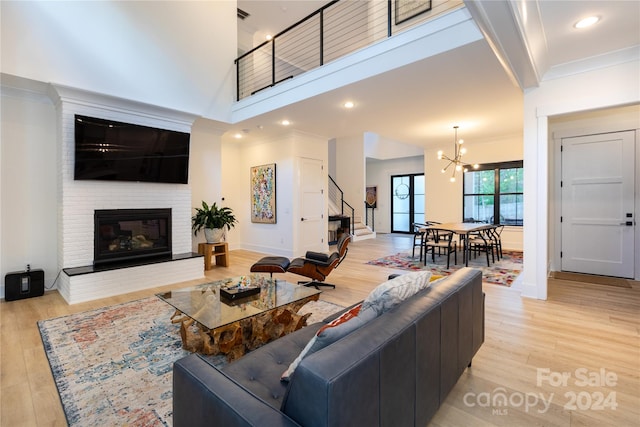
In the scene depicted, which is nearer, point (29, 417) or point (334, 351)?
point (334, 351)

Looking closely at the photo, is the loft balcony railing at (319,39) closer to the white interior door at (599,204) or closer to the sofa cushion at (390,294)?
the white interior door at (599,204)

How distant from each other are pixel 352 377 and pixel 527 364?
7.05 feet

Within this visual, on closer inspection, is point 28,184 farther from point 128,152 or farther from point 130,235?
point 130,235

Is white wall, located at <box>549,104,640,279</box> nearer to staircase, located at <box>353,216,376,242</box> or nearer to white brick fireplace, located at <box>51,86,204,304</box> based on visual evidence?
staircase, located at <box>353,216,376,242</box>

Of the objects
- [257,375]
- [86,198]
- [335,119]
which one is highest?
[335,119]

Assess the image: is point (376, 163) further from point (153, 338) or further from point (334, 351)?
point (334, 351)

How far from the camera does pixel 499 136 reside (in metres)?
7.57

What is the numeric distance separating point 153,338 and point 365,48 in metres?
4.06

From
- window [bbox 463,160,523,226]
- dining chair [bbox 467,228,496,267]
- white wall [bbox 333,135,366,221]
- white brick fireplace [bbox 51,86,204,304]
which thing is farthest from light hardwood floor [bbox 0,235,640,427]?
white wall [bbox 333,135,366,221]

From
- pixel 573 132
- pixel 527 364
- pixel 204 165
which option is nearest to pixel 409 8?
pixel 573 132

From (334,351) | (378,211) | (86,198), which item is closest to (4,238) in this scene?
(86,198)

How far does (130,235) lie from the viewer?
471 centimetres

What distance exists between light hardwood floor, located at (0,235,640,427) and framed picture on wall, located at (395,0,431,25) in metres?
4.67

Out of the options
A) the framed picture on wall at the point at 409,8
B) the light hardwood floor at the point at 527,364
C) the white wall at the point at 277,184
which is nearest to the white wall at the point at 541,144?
the light hardwood floor at the point at 527,364
